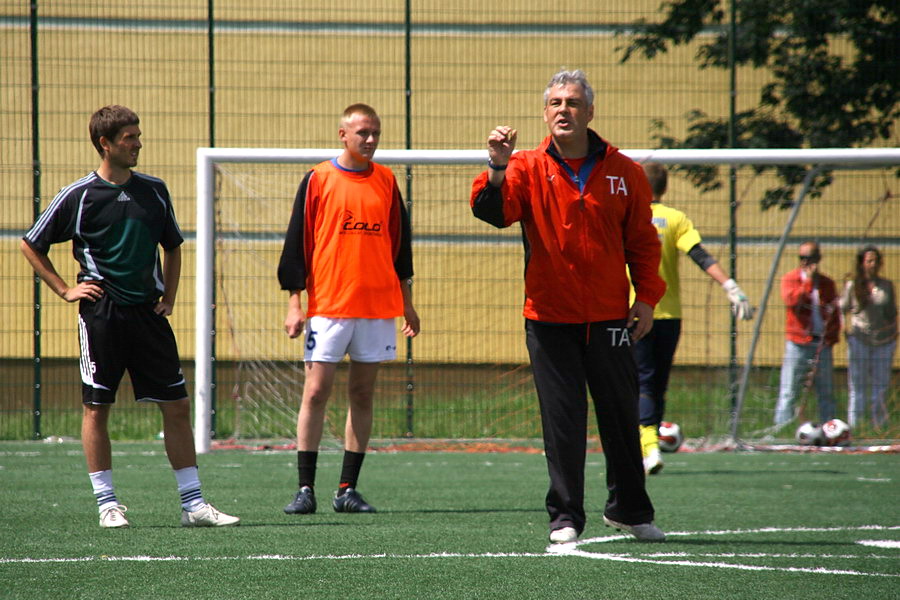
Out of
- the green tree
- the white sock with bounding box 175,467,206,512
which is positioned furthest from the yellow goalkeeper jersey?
the green tree

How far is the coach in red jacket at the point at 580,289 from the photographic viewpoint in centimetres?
483

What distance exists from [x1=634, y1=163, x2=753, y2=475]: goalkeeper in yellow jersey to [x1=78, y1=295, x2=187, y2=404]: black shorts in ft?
11.6

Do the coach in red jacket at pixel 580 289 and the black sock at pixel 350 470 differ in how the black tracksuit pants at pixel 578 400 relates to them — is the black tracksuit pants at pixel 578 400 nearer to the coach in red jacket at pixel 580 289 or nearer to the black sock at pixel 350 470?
the coach in red jacket at pixel 580 289

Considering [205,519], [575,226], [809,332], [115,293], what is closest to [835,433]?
[809,332]

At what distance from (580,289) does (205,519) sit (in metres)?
2.11

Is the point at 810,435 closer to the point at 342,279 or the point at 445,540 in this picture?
the point at 342,279

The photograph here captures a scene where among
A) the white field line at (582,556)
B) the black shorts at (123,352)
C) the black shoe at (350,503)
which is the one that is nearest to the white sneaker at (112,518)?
the black shorts at (123,352)

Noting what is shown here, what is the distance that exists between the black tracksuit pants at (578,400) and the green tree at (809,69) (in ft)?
23.6

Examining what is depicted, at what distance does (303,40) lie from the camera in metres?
12.0

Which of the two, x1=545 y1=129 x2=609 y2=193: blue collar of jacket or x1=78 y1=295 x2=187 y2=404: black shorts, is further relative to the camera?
x1=78 y1=295 x2=187 y2=404: black shorts

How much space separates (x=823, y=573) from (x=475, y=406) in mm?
6650

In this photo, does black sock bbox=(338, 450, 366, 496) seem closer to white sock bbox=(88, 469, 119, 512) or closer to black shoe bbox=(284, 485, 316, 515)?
black shoe bbox=(284, 485, 316, 515)

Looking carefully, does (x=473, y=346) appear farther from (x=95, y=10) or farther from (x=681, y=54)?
(x=95, y=10)

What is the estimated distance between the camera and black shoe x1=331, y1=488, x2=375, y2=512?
614 centimetres
